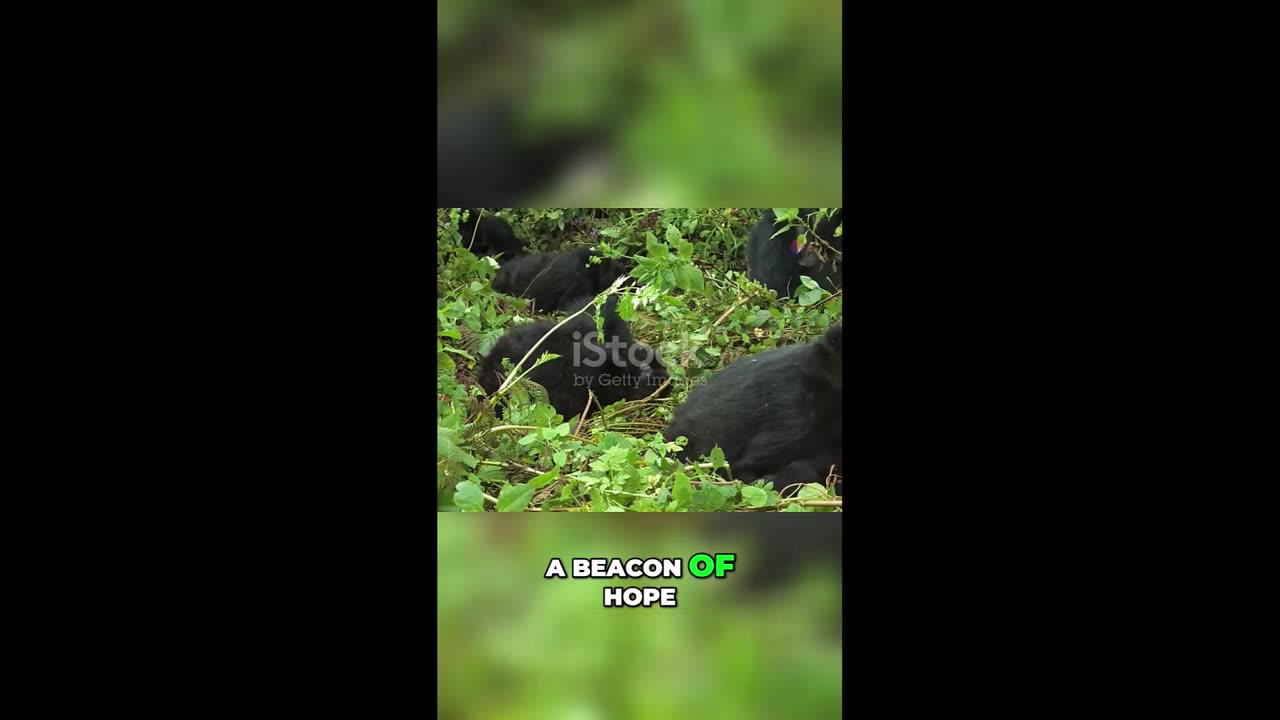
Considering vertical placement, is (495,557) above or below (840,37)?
below

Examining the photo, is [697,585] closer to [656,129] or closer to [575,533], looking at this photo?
[575,533]

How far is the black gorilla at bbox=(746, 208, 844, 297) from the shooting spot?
1879 mm

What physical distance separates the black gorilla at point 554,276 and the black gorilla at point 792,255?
21 cm

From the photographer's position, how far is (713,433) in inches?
75.4

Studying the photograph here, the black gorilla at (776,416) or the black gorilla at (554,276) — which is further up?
the black gorilla at (554,276)

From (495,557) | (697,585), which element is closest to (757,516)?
(697,585)

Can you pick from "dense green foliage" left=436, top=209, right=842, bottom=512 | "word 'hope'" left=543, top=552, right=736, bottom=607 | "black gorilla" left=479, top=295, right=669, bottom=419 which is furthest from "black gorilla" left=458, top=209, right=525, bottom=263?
"word 'hope'" left=543, top=552, right=736, bottom=607

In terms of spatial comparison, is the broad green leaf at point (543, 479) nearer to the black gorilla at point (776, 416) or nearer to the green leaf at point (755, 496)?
the black gorilla at point (776, 416)

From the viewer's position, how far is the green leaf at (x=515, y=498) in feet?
6.16

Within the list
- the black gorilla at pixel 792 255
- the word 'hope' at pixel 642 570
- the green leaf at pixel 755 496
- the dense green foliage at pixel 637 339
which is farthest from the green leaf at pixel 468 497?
the black gorilla at pixel 792 255

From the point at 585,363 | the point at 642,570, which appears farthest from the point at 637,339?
the point at 642,570

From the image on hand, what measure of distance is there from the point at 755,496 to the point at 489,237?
55 centimetres

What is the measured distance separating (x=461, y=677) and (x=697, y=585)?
37cm

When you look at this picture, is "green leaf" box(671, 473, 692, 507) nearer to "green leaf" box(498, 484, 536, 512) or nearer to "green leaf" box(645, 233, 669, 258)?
"green leaf" box(498, 484, 536, 512)
